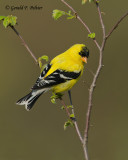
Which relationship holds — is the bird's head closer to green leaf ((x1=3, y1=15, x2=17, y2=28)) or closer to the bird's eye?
the bird's eye

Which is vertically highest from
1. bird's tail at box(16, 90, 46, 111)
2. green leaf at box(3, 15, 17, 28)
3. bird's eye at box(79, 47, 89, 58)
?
green leaf at box(3, 15, 17, 28)

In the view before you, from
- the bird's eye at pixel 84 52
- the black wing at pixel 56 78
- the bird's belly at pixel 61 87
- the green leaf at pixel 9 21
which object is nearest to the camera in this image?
the green leaf at pixel 9 21

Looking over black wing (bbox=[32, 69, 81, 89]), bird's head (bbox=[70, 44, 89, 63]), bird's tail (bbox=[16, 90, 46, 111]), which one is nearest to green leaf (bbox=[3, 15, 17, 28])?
black wing (bbox=[32, 69, 81, 89])

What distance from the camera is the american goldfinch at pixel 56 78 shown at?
12.3 feet

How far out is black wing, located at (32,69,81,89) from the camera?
3.70 meters

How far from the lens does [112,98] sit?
7.05 metres

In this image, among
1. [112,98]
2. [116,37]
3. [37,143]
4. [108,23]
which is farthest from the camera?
[108,23]

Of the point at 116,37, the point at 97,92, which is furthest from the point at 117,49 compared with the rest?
the point at 97,92

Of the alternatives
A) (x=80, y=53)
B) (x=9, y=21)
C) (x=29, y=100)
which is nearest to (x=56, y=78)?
(x=29, y=100)

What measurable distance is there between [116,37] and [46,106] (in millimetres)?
2282

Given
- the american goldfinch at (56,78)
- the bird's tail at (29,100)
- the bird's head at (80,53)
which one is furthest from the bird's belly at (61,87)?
the bird's head at (80,53)

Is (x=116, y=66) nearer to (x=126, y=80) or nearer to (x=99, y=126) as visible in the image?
(x=126, y=80)

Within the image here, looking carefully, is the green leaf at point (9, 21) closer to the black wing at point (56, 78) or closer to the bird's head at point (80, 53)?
the black wing at point (56, 78)

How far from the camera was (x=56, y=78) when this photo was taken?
150 inches
